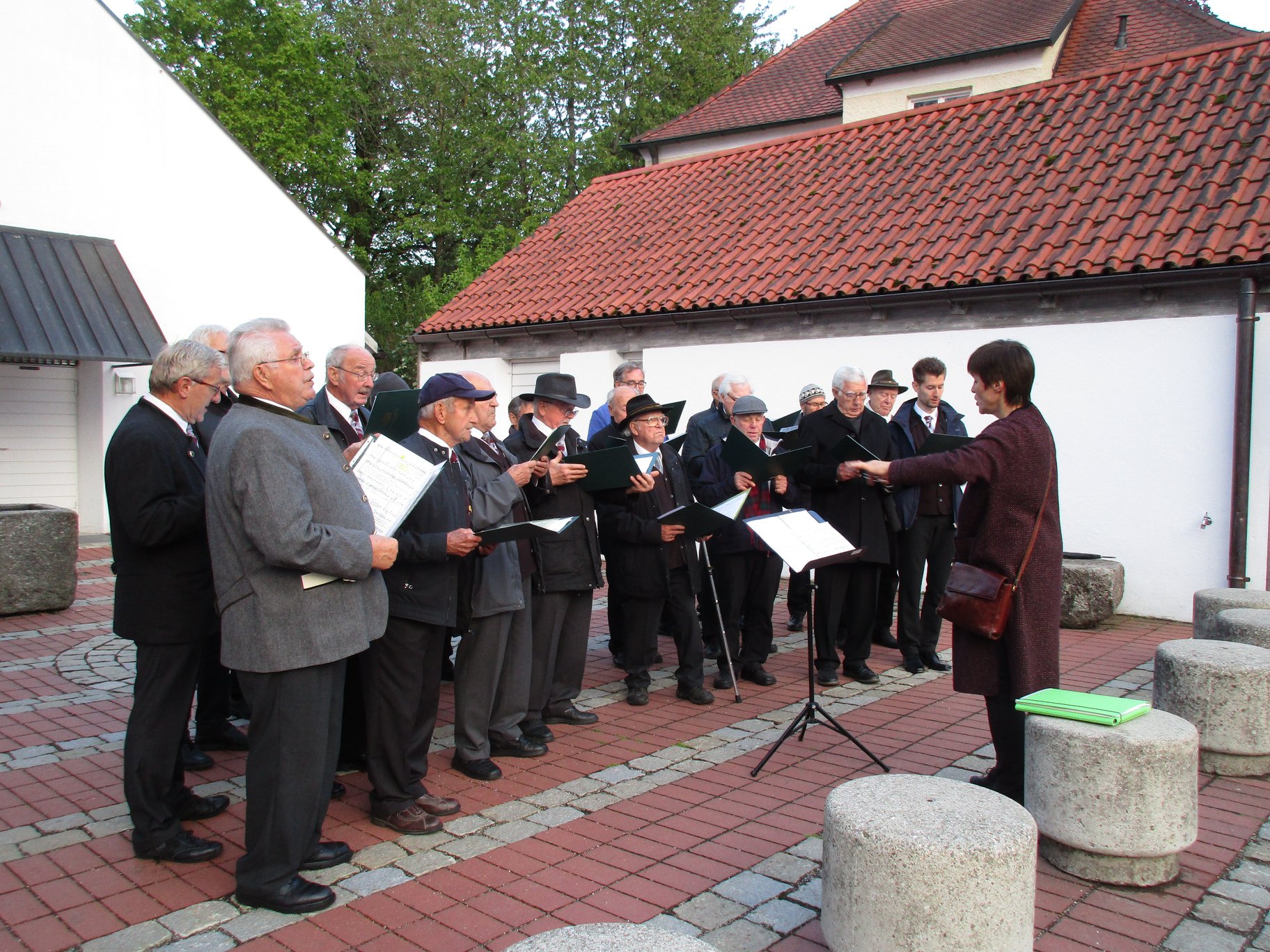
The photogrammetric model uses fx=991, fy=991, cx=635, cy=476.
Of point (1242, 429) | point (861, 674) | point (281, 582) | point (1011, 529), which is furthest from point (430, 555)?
point (1242, 429)

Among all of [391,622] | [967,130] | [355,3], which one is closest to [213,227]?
[967,130]

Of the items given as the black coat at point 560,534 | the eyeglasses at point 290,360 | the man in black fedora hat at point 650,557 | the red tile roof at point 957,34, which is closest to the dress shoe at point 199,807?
the black coat at point 560,534

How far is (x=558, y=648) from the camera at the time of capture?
19.5 ft

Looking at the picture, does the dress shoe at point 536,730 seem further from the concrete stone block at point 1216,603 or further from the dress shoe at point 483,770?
the concrete stone block at point 1216,603

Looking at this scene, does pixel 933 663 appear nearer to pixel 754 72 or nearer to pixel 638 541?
pixel 638 541

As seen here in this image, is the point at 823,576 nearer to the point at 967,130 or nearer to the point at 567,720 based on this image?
the point at 567,720

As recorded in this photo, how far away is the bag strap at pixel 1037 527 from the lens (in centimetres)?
429

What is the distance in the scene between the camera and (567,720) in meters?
5.90

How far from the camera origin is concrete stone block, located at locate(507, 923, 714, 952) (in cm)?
232

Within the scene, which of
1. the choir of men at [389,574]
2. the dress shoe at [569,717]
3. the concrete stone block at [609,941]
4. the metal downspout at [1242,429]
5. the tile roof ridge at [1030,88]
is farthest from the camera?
the tile roof ridge at [1030,88]

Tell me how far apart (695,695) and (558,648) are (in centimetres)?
99

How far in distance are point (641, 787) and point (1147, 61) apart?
11419 millimetres

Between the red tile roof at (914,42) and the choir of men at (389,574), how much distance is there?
14.0 metres

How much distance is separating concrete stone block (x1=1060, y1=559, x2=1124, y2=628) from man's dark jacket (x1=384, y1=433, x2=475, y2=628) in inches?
245
